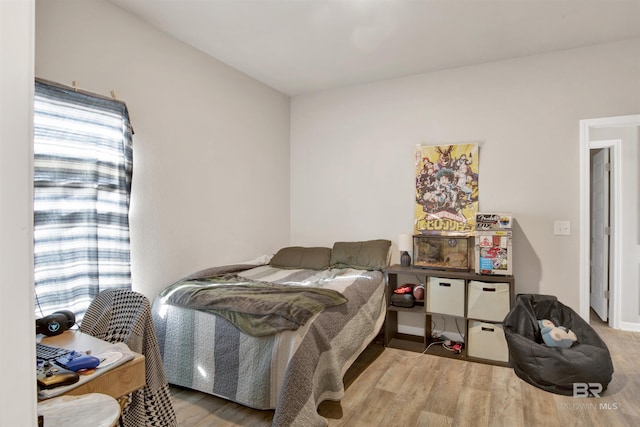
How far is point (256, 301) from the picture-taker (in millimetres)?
2213

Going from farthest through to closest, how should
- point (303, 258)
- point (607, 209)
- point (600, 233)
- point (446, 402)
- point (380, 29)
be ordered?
point (600, 233) < point (607, 209) < point (303, 258) < point (380, 29) < point (446, 402)

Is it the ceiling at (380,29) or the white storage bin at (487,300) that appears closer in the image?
the ceiling at (380,29)

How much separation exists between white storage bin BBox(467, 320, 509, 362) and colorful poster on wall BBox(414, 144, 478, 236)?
32.6 inches

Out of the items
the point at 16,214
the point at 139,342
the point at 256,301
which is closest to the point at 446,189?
the point at 256,301

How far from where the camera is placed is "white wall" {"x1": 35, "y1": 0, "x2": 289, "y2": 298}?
219 centimetres

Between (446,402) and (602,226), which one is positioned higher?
(602,226)

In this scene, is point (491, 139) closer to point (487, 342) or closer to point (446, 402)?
point (487, 342)

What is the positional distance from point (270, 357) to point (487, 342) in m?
1.92

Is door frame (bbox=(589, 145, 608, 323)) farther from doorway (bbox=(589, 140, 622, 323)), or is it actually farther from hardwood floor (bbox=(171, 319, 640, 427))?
hardwood floor (bbox=(171, 319, 640, 427))

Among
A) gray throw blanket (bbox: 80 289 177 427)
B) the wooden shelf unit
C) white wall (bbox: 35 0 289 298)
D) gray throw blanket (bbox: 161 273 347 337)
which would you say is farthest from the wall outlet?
gray throw blanket (bbox: 80 289 177 427)

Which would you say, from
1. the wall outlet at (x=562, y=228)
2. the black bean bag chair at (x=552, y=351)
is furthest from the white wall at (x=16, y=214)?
the wall outlet at (x=562, y=228)

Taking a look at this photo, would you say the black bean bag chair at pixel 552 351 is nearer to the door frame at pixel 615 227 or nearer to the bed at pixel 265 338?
the bed at pixel 265 338

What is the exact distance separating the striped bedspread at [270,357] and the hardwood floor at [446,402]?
0.13m

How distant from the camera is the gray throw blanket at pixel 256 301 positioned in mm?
2057
